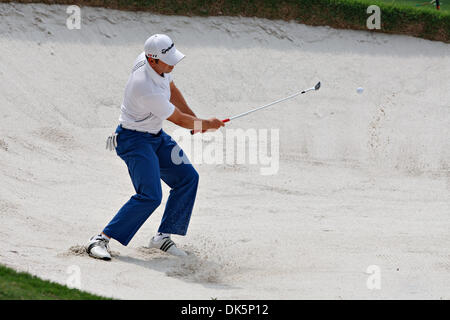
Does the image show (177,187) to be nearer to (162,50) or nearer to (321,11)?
(162,50)

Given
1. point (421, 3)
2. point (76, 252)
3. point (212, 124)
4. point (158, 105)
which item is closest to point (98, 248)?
point (76, 252)

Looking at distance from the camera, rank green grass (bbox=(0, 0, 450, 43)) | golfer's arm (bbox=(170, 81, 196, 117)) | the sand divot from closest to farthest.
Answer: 1. the sand divot
2. golfer's arm (bbox=(170, 81, 196, 117))
3. green grass (bbox=(0, 0, 450, 43))

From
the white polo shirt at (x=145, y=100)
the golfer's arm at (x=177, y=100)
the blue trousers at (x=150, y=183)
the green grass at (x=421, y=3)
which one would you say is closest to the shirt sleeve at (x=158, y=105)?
the white polo shirt at (x=145, y=100)

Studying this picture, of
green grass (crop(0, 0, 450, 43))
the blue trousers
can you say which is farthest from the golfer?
green grass (crop(0, 0, 450, 43))

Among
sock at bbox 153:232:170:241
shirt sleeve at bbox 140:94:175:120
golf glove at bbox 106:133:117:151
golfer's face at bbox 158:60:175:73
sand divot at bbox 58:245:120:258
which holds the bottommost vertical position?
sand divot at bbox 58:245:120:258

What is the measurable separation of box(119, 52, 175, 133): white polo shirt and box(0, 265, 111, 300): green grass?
2063mm

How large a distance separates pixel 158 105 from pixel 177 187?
1092 millimetres

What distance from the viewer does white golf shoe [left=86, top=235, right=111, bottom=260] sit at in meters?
7.74

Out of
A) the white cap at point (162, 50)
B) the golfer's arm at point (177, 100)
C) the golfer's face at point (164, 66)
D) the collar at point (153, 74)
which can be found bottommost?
the golfer's arm at point (177, 100)

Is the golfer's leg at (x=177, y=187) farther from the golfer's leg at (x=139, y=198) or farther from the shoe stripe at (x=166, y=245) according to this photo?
the golfer's leg at (x=139, y=198)

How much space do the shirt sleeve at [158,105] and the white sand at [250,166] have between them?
4.92 ft

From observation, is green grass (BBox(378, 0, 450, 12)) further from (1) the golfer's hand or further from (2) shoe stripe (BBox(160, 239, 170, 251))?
(2) shoe stripe (BBox(160, 239, 170, 251))

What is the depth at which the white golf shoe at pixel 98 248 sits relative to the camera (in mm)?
7742
